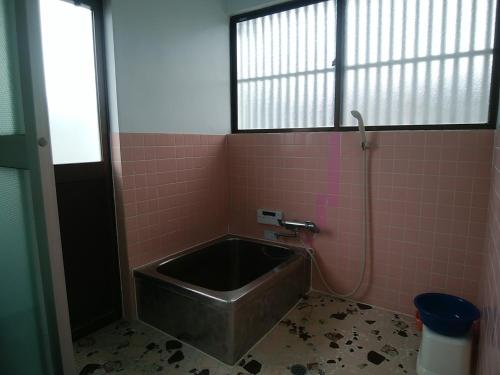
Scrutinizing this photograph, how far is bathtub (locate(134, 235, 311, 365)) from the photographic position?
1.55 metres

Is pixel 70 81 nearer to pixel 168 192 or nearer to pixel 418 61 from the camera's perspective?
pixel 168 192

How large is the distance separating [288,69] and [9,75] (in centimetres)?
175

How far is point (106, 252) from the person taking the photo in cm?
185

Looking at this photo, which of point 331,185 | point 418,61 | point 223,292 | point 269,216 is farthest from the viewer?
point 269,216

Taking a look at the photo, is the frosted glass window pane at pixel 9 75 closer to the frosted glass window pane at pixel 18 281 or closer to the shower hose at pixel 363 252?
the frosted glass window pane at pixel 18 281

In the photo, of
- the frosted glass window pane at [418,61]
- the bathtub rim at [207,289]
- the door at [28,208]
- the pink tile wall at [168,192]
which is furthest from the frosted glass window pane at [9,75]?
the frosted glass window pane at [418,61]

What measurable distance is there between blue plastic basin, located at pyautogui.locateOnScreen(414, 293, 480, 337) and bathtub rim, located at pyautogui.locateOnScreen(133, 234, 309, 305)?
0.73 m

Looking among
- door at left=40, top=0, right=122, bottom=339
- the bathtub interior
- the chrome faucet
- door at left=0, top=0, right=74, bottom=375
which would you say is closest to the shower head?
the chrome faucet

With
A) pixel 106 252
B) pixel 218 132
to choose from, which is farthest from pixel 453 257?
pixel 106 252

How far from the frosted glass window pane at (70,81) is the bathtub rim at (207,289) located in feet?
2.28

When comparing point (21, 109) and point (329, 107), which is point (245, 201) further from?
point (21, 109)

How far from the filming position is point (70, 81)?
164cm

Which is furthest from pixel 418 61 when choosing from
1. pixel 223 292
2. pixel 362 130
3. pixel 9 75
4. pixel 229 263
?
pixel 9 75

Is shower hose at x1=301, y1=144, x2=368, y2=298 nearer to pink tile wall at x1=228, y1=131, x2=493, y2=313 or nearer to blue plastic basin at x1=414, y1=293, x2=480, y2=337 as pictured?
pink tile wall at x1=228, y1=131, x2=493, y2=313
